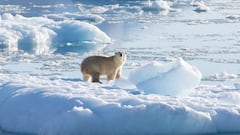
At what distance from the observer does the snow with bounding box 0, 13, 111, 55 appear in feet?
44.4

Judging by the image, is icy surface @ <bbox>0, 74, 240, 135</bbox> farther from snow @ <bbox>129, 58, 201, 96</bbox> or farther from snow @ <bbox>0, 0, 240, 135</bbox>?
snow @ <bbox>129, 58, 201, 96</bbox>

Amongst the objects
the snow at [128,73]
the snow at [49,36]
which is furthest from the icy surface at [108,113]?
the snow at [49,36]

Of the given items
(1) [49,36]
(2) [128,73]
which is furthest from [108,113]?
(1) [49,36]

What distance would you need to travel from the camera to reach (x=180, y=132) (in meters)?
5.25

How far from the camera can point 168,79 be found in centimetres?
604

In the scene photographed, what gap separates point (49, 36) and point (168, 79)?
878 centimetres

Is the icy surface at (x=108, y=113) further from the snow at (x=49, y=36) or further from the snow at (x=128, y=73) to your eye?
the snow at (x=49, y=36)

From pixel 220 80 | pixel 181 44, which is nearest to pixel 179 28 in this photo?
pixel 181 44

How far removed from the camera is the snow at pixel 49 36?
532 inches

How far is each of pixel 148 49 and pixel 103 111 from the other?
290 inches

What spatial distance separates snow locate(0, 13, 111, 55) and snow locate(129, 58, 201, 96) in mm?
→ 7054

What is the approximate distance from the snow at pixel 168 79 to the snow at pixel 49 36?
7.05m

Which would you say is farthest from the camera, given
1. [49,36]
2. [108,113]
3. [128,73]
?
[49,36]

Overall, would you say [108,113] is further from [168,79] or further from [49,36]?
[49,36]
